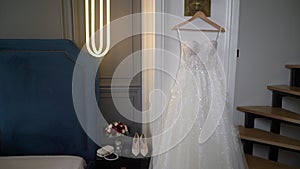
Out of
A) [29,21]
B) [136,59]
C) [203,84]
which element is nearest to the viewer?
[203,84]

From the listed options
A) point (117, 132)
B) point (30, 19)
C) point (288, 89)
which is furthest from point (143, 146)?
point (30, 19)

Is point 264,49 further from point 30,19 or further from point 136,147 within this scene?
point 30,19

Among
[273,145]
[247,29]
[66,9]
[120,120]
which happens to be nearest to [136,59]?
[120,120]

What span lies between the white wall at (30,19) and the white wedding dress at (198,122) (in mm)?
1187

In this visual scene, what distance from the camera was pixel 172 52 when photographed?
6.48ft

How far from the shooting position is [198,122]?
170 centimetres

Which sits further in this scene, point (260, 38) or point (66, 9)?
point (260, 38)

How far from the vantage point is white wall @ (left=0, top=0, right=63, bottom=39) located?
202 centimetres

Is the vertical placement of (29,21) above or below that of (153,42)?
above

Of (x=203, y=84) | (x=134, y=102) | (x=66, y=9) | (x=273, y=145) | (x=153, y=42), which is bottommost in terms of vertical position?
(x=273, y=145)

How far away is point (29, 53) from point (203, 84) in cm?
140

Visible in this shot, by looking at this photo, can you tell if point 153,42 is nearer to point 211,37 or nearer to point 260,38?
point 211,37

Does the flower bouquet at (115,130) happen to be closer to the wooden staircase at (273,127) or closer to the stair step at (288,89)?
the wooden staircase at (273,127)

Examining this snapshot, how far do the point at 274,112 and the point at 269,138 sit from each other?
0.88 ft
